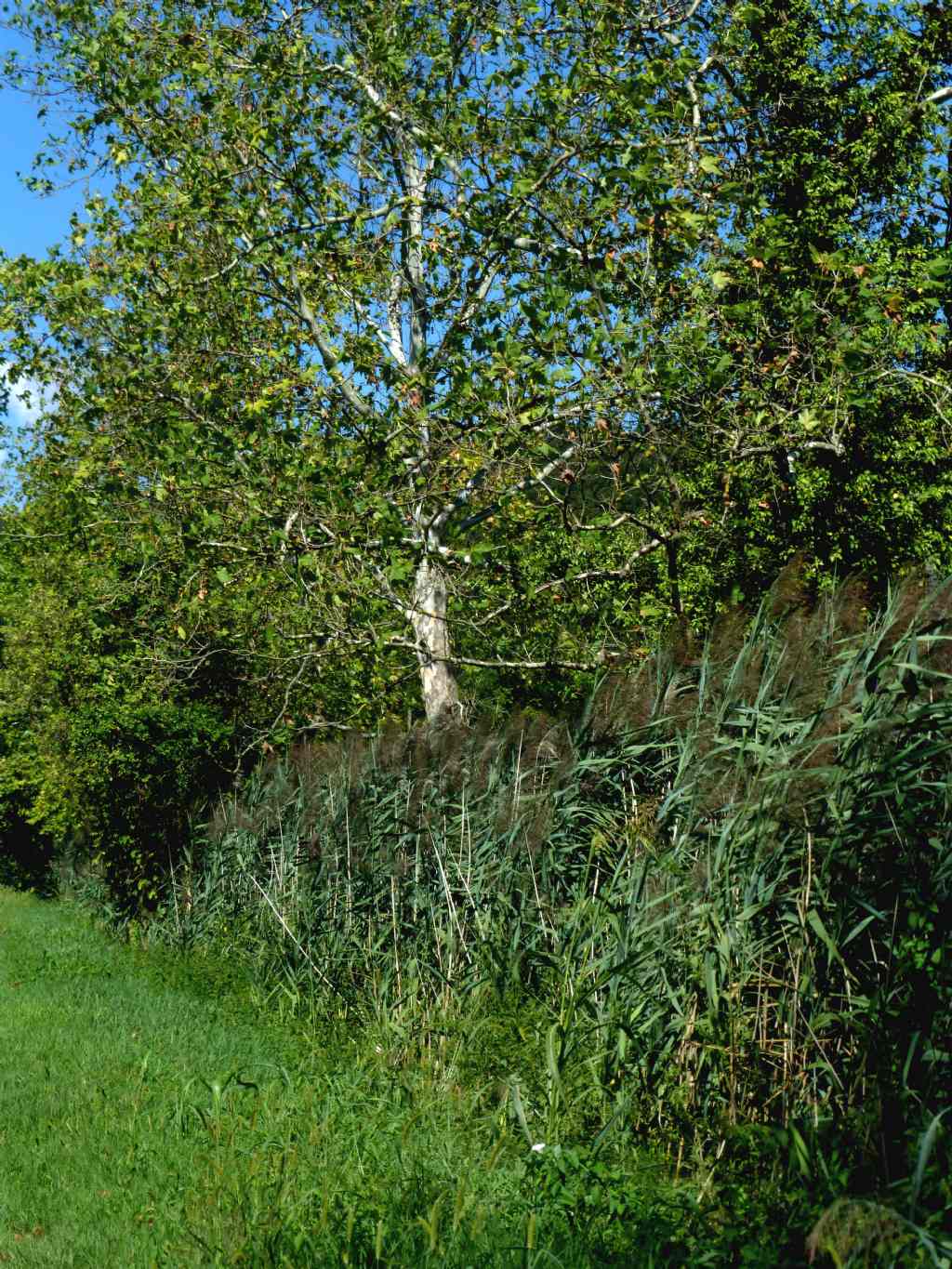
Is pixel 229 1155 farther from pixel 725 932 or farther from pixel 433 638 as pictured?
pixel 433 638

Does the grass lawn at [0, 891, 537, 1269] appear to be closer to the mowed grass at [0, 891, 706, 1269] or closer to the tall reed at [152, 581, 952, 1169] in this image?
the mowed grass at [0, 891, 706, 1269]

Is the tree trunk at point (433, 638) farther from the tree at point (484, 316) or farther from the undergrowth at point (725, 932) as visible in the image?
the undergrowth at point (725, 932)

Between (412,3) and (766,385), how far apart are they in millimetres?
5387

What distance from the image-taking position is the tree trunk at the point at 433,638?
43.2ft

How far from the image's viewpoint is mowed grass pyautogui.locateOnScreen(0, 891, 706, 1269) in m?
4.25

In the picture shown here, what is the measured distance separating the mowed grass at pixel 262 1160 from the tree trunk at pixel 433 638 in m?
5.30

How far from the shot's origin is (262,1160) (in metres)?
4.98

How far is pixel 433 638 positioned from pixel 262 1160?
866 cm

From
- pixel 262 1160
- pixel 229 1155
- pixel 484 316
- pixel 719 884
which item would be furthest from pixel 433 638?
pixel 262 1160

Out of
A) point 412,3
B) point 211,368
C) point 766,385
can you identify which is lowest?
point 766,385

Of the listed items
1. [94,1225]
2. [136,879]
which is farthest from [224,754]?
[94,1225]

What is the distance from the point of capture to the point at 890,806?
16.2 feet

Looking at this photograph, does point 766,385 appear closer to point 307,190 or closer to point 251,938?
point 307,190

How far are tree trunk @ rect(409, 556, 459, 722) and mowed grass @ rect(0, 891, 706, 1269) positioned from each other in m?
5.30
